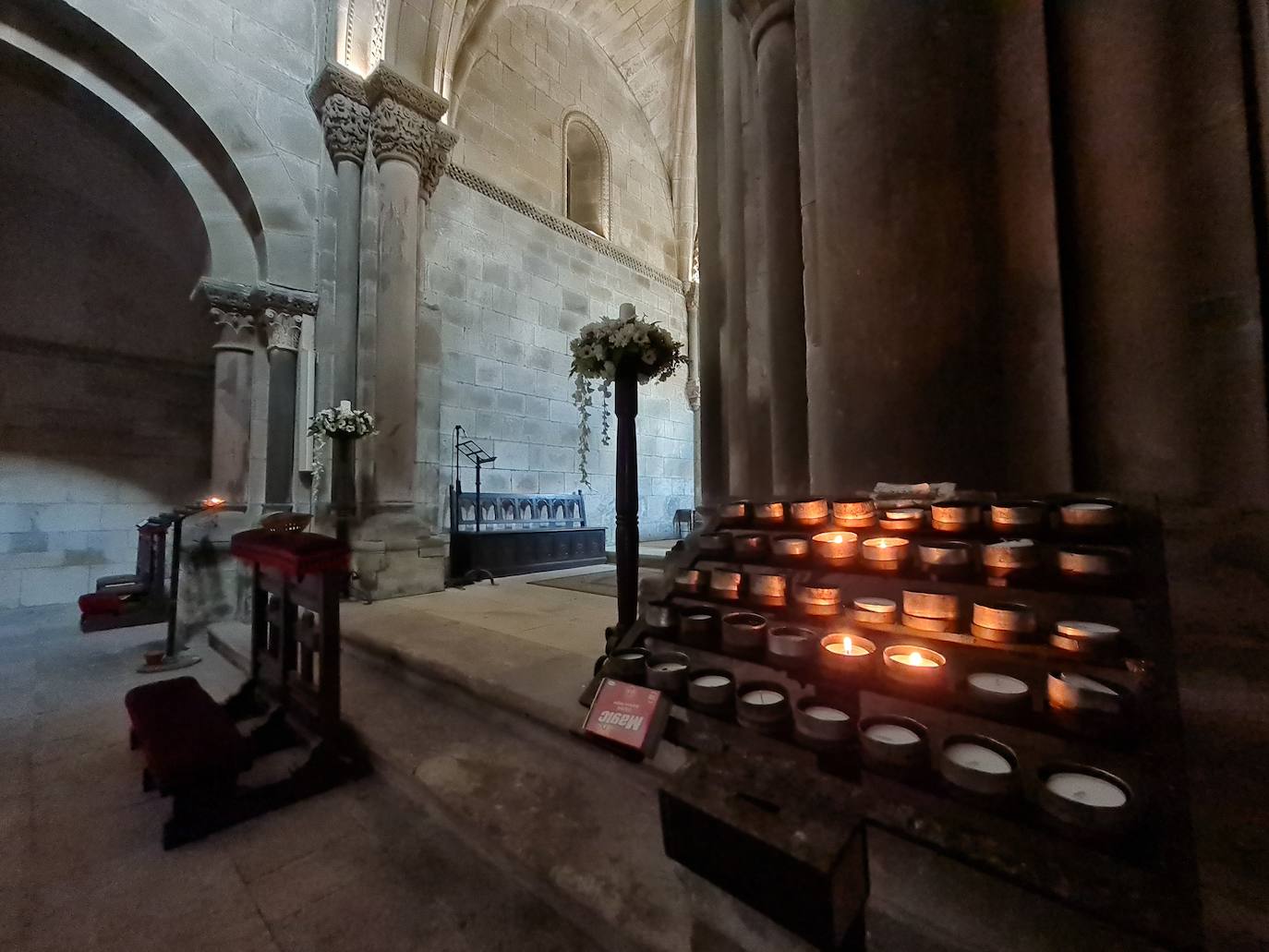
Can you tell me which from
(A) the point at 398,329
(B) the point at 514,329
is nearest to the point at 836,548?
(A) the point at 398,329

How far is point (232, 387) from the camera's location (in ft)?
14.9

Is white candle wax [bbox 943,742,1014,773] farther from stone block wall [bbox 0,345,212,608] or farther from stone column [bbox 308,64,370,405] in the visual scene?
stone block wall [bbox 0,345,212,608]

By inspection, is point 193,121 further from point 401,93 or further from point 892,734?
point 892,734

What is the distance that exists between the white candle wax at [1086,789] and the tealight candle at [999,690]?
11 cm

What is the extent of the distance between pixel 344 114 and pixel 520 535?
14.2 feet

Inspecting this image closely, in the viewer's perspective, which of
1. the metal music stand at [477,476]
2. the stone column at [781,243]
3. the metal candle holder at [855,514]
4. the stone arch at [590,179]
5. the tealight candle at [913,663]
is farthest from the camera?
the stone arch at [590,179]

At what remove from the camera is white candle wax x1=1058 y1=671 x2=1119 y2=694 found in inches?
31.0

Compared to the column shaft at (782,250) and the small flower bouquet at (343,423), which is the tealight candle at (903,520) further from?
the small flower bouquet at (343,423)

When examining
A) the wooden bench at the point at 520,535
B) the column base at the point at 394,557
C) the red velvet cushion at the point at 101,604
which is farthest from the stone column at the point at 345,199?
the red velvet cushion at the point at 101,604

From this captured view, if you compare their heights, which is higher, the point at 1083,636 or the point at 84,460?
the point at 84,460

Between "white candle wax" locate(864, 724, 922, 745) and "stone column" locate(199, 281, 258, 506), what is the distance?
5.16m

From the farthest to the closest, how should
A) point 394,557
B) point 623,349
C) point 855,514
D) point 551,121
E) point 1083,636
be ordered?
point 551,121 → point 394,557 → point 623,349 → point 855,514 → point 1083,636

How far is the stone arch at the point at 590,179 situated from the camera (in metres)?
7.75

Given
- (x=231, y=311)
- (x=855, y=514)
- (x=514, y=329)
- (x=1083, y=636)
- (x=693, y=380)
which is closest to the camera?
(x=1083, y=636)
